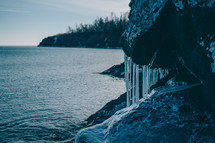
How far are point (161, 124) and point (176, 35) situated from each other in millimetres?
2314

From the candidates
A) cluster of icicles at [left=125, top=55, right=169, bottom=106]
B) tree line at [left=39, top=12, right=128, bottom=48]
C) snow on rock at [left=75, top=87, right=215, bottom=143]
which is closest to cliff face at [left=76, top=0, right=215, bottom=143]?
snow on rock at [left=75, top=87, right=215, bottom=143]

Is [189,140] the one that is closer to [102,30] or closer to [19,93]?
[19,93]

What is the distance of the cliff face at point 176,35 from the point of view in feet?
12.4

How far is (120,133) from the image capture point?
4.44 metres

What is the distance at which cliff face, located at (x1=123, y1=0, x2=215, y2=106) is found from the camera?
3777 mm

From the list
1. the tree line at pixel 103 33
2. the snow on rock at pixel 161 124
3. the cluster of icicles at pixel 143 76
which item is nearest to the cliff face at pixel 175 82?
the snow on rock at pixel 161 124

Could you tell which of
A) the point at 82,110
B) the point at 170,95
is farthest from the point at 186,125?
the point at 82,110

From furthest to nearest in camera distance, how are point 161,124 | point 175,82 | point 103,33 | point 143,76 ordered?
point 103,33 → point 143,76 → point 175,82 → point 161,124

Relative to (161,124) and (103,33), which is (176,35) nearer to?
(161,124)

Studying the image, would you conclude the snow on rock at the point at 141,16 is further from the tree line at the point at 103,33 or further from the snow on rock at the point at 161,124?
the tree line at the point at 103,33

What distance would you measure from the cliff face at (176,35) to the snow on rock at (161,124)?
510mm

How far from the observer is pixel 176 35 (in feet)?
15.3

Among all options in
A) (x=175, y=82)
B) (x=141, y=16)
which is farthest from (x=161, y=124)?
(x=141, y=16)

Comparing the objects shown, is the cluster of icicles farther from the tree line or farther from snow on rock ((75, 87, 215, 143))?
the tree line
